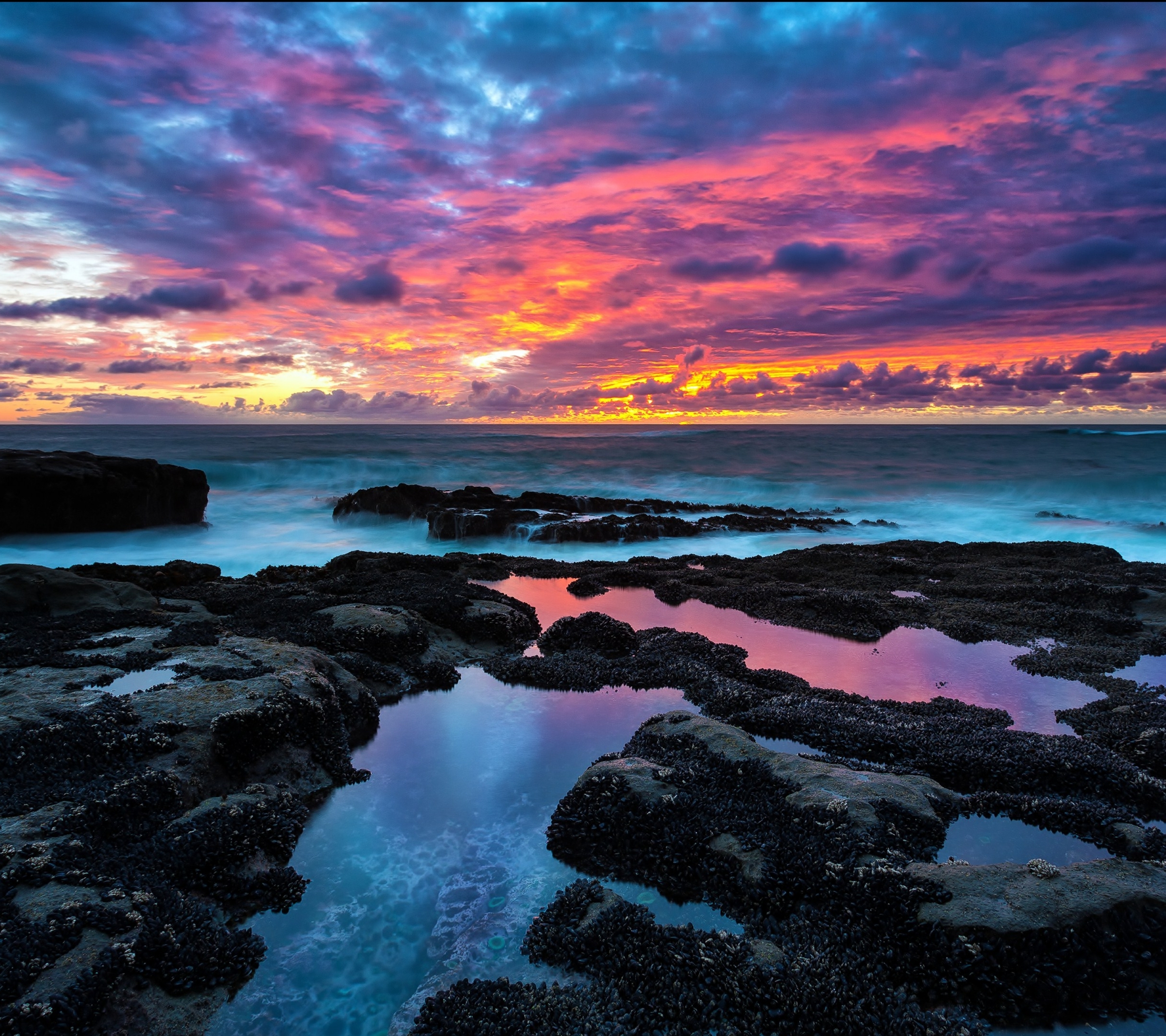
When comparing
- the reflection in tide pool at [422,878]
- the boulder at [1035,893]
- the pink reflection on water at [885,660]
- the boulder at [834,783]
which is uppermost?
the boulder at [1035,893]

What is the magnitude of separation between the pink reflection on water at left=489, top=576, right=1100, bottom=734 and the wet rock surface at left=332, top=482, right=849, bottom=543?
1050cm

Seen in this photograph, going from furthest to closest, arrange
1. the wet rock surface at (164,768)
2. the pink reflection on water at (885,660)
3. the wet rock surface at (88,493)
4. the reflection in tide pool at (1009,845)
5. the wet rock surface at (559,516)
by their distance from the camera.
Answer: the wet rock surface at (559,516) < the wet rock surface at (88,493) < the pink reflection on water at (885,660) < the reflection in tide pool at (1009,845) < the wet rock surface at (164,768)

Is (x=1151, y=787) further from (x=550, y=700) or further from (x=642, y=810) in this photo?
(x=550, y=700)

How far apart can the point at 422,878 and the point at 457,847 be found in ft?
1.46

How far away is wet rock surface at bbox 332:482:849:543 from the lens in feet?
83.0

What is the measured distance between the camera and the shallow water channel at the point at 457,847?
170 inches

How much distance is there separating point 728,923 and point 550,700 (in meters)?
4.44

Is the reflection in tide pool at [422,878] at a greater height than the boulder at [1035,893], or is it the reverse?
the boulder at [1035,893]

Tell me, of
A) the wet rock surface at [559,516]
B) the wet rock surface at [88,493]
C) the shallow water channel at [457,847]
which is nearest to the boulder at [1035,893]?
the shallow water channel at [457,847]

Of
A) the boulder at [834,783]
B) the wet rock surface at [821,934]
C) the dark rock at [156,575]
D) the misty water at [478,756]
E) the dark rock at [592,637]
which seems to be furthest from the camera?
the dark rock at [156,575]

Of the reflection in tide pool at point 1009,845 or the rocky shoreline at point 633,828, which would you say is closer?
the rocky shoreline at point 633,828

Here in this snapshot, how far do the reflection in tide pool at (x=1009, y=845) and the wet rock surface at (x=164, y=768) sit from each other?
5.52 m

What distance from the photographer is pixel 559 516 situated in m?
27.9

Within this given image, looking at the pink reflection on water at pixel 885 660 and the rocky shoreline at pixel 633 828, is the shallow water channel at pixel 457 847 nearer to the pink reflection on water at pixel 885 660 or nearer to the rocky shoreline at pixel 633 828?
the pink reflection on water at pixel 885 660
